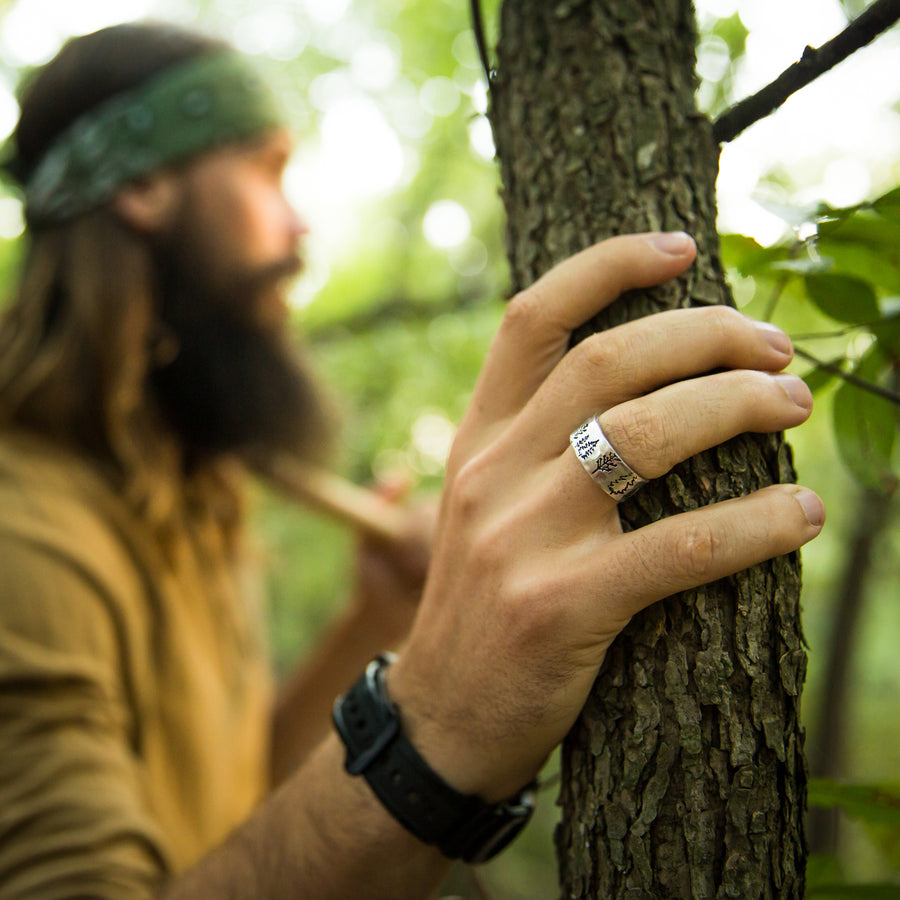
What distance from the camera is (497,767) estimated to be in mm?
914

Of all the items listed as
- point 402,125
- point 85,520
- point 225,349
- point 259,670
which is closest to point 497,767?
point 85,520

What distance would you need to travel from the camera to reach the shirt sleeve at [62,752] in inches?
51.5

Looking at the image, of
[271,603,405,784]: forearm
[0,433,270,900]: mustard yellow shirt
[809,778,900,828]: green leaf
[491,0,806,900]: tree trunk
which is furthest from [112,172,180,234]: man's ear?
[809,778,900,828]: green leaf

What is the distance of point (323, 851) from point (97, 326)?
7.21ft

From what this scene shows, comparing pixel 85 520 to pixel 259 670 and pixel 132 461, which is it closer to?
pixel 132 461

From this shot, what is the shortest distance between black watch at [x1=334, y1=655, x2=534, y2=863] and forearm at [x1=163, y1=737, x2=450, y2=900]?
45 mm

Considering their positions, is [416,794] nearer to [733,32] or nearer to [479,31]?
[479,31]

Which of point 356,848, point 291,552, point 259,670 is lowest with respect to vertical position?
point 291,552

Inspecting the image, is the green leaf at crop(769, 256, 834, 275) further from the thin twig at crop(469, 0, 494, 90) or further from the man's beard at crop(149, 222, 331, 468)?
the man's beard at crop(149, 222, 331, 468)

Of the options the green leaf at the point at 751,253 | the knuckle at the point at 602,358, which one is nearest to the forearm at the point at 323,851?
the knuckle at the point at 602,358

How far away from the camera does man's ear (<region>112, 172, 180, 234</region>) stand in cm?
279

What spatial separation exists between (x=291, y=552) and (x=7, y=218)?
4.31 meters

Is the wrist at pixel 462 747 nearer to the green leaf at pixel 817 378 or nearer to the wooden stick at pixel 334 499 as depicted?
the green leaf at pixel 817 378

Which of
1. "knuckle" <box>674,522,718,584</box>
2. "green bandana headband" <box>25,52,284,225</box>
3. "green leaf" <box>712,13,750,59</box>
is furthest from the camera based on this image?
"green bandana headband" <box>25,52,284,225</box>
